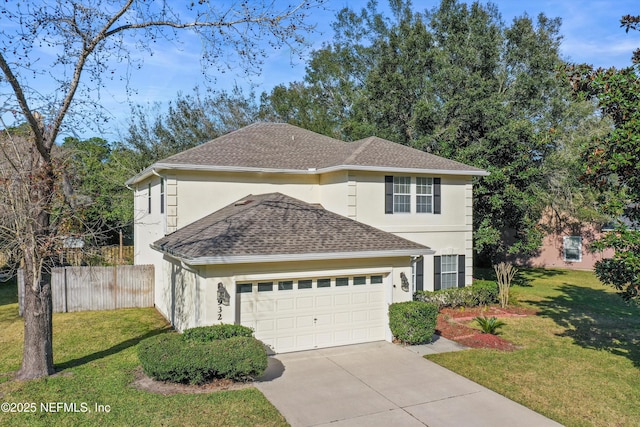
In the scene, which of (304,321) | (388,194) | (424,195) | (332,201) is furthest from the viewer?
(424,195)

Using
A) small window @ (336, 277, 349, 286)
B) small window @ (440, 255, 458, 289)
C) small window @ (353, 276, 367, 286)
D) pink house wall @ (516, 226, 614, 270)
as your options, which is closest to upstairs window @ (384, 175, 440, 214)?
small window @ (440, 255, 458, 289)

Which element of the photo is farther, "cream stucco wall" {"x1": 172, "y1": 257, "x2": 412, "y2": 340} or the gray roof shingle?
the gray roof shingle

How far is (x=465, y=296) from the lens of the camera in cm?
1636

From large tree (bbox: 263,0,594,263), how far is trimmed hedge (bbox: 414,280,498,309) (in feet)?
9.46

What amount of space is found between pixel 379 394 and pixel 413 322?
3.38 metres

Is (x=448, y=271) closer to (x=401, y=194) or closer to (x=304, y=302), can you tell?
(x=401, y=194)

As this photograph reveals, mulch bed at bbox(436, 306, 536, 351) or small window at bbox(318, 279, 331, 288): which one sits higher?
small window at bbox(318, 279, 331, 288)

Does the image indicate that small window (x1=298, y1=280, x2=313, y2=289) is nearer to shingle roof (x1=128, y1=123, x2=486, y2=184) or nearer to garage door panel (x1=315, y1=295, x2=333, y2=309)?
garage door panel (x1=315, y1=295, x2=333, y2=309)

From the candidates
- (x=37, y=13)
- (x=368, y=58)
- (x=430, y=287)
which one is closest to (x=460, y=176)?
(x=430, y=287)

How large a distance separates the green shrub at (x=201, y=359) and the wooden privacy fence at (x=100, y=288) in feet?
26.6

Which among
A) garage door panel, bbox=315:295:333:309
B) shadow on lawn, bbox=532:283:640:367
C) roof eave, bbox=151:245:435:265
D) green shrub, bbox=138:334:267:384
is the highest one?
roof eave, bbox=151:245:435:265

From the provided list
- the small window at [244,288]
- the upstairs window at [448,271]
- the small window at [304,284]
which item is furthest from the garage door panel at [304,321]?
the upstairs window at [448,271]

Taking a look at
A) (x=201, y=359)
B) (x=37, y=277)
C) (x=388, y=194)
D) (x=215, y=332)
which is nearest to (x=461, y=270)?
(x=388, y=194)

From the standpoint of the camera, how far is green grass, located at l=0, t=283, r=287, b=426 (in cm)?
714
